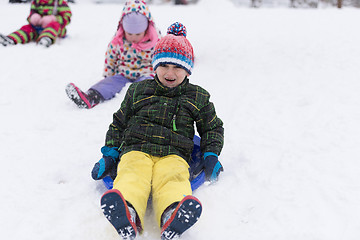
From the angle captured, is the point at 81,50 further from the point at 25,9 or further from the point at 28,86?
the point at 25,9

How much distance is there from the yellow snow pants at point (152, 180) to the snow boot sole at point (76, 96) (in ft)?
4.48

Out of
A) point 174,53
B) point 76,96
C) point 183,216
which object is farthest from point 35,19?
point 183,216

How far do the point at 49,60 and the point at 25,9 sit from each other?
4796 mm

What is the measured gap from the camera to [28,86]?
132 inches

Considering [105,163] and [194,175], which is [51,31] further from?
[194,175]

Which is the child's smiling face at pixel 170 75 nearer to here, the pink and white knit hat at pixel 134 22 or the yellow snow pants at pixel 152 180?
the yellow snow pants at pixel 152 180

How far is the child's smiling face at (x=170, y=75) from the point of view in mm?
1850

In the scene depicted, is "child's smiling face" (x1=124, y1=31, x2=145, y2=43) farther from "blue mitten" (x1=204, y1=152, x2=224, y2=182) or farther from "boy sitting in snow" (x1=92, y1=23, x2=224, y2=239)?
"blue mitten" (x1=204, y1=152, x2=224, y2=182)

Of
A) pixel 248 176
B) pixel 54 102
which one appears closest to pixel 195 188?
pixel 248 176

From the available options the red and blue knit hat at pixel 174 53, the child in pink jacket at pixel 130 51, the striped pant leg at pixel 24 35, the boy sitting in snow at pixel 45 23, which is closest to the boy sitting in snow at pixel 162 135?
the red and blue knit hat at pixel 174 53

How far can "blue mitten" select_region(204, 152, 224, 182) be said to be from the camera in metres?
1.74

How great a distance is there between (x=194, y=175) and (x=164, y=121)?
0.35m

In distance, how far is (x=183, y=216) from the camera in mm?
1304

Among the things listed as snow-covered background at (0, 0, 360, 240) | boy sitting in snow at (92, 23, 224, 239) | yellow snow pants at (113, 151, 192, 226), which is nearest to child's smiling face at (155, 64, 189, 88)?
boy sitting in snow at (92, 23, 224, 239)
